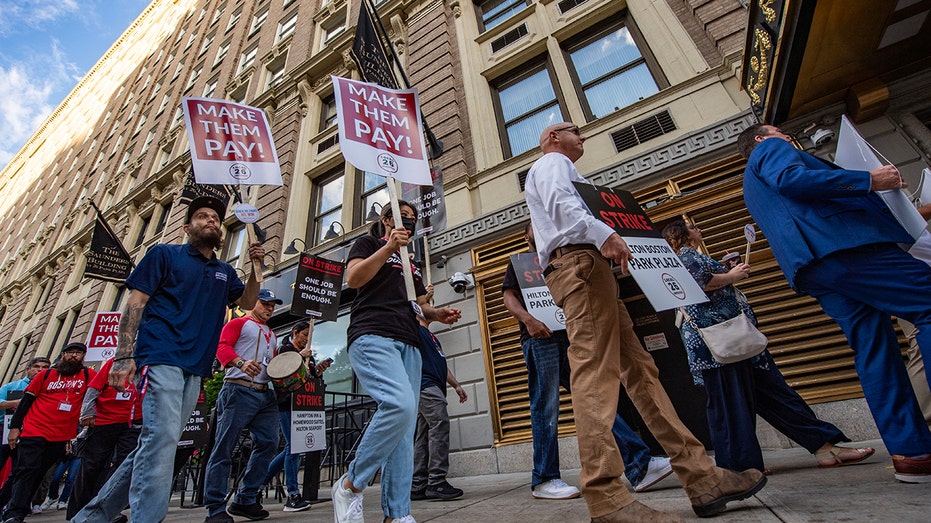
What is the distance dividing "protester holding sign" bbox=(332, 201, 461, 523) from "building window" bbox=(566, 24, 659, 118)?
262 inches

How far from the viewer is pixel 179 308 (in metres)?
2.54

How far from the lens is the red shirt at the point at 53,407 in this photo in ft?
16.1

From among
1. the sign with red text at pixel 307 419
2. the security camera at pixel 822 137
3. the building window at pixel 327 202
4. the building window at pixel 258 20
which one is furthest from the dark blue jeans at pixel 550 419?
the building window at pixel 258 20

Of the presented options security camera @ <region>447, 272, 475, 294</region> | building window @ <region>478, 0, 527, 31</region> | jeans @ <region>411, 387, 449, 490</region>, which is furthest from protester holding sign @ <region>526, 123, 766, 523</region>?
building window @ <region>478, 0, 527, 31</region>

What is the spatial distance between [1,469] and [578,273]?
889 centimetres

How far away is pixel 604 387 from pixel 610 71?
8.00 m

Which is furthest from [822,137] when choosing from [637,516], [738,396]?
[637,516]

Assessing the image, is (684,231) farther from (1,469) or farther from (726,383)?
(1,469)

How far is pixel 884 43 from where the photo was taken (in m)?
4.48

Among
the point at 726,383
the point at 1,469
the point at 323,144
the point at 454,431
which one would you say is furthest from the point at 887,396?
the point at 323,144

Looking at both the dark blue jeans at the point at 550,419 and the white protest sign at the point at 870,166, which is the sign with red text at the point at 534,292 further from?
the white protest sign at the point at 870,166

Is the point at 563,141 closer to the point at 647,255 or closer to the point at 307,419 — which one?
the point at 647,255

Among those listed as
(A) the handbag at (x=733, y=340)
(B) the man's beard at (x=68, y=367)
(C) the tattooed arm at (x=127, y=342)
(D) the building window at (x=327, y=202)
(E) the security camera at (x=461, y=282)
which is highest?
(D) the building window at (x=327, y=202)

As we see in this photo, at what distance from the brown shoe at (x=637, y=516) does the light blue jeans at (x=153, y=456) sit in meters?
2.12
